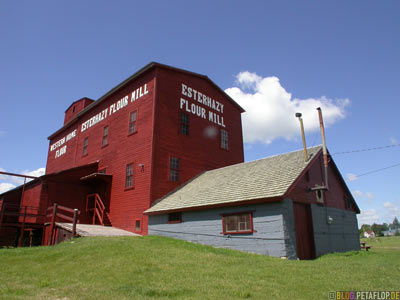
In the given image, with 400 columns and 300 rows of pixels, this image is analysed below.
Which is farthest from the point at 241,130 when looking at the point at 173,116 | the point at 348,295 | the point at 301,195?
the point at 348,295

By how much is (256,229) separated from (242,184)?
283 centimetres

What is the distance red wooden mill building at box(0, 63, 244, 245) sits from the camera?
66.2 feet

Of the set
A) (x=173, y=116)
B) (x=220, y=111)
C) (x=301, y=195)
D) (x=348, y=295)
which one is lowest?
(x=348, y=295)

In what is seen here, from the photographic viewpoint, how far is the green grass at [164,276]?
698 cm

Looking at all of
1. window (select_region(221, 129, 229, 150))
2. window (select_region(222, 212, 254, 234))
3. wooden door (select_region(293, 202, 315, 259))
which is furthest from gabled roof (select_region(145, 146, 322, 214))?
window (select_region(221, 129, 229, 150))

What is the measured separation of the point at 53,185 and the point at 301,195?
1658 cm

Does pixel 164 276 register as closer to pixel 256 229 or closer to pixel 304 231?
pixel 256 229

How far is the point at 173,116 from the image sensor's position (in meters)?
21.8

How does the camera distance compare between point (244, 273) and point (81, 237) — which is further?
point (81, 237)

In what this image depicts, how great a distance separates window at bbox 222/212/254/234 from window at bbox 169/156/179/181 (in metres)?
6.62

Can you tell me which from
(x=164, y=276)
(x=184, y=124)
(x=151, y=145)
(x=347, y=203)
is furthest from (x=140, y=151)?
(x=347, y=203)

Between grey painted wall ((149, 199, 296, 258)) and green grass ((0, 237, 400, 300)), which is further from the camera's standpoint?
grey painted wall ((149, 199, 296, 258))

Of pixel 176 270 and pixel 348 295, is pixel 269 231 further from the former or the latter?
pixel 348 295

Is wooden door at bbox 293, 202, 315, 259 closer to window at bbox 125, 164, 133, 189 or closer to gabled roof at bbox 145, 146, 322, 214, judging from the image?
gabled roof at bbox 145, 146, 322, 214
